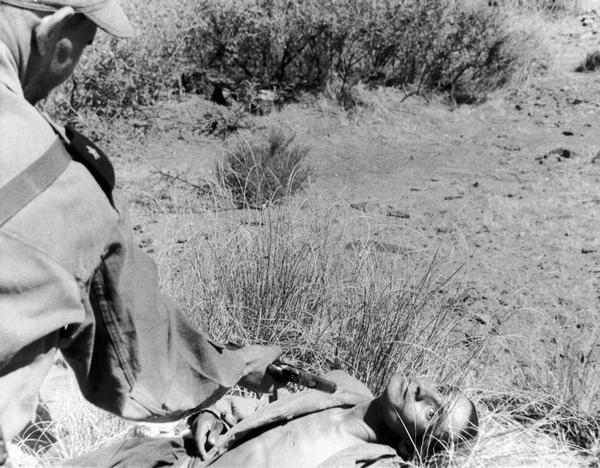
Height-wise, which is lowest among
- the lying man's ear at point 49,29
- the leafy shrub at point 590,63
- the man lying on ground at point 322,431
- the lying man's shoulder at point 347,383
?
the leafy shrub at point 590,63

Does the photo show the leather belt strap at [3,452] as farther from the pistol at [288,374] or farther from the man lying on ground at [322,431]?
the man lying on ground at [322,431]

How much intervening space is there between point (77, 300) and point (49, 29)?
1.86 feet

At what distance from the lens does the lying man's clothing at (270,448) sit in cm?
303

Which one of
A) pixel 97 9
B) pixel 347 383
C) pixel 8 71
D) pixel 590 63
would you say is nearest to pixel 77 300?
pixel 8 71

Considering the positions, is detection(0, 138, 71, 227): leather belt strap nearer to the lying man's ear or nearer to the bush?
the lying man's ear

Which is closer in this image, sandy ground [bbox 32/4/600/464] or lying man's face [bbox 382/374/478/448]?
lying man's face [bbox 382/374/478/448]

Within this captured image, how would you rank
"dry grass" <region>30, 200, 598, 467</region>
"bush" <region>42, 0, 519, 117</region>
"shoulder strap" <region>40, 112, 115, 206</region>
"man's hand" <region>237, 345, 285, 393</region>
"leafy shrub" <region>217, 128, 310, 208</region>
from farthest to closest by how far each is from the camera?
"bush" <region>42, 0, 519, 117</region> → "leafy shrub" <region>217, 128, 310, 208</region> → "dry grass" <region>30, 200, 598, 467</region> → "man's hand" <region>237, 345, 285, 393</region> → "shoulder strap" <region>40, 112, 115, 206</region>

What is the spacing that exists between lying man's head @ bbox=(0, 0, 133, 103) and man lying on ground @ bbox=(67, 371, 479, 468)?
1.59m

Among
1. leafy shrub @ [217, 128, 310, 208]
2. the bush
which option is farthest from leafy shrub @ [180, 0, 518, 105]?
leafy shrub @ [217, 128, 310, 208]

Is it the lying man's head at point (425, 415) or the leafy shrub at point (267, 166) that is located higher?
the lying man's head at point (425, 415)

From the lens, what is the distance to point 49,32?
1742 millimetres

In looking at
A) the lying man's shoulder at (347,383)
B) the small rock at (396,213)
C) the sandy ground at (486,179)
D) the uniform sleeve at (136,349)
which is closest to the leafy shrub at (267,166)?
the sandy ground at (486,179)

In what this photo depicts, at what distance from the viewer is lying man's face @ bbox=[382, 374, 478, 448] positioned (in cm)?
317

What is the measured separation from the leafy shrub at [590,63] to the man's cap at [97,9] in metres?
8.95
